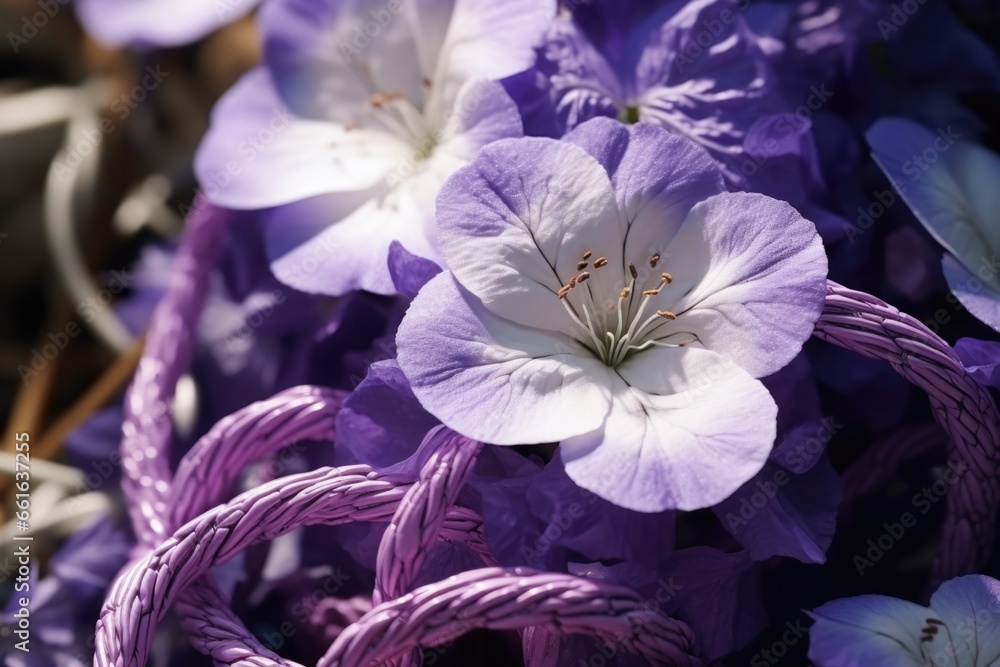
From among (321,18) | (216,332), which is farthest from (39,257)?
(321,18)

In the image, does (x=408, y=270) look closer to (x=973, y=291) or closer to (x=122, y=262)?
(x=973, y=291)

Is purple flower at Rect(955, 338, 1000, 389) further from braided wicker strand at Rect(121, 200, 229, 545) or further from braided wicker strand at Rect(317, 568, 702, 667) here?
braided wicker strand at Rect(121, 200, 229, 545)

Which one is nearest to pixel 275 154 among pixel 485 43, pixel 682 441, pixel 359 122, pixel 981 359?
pixel 359 122

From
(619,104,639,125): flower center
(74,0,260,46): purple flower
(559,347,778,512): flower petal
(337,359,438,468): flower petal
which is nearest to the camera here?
(559,347,778,512): flower petal

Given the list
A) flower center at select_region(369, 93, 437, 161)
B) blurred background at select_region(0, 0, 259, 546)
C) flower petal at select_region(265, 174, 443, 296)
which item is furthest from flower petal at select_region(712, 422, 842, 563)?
blurred background at select_region(0, 0, 259, 546)

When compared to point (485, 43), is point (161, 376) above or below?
Result: below

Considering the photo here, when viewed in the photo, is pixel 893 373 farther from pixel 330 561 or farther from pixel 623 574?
pixel 330 561
